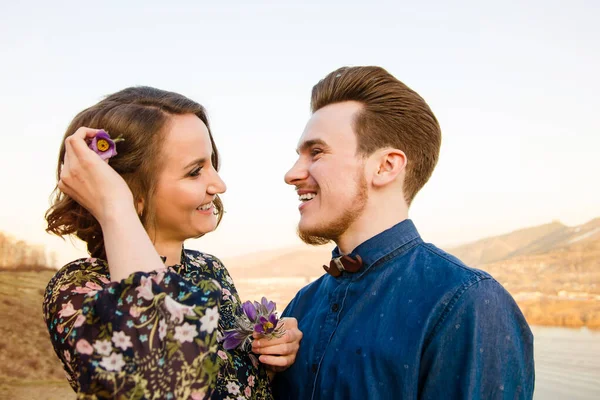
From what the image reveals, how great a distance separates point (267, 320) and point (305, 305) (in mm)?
698

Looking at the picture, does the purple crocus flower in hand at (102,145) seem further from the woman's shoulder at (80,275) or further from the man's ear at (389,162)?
the man's ear at (389,162)

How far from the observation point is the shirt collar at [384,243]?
9.34ft

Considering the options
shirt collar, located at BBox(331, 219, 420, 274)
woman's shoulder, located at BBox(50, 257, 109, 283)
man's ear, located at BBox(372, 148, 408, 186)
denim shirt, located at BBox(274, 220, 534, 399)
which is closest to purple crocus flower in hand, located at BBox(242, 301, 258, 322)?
denim shirt, located at BBox(274, 220, 534, 399)

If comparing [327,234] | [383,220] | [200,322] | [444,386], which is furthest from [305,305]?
[200,322]

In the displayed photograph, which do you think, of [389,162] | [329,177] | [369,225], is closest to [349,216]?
[369,225]

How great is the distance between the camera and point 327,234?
3.05 m

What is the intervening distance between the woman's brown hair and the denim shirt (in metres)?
1.09

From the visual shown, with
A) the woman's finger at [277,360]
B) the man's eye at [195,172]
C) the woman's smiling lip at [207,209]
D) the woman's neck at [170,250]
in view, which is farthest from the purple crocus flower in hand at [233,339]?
the man's eye at [195,172]

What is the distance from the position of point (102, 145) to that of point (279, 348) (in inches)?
49.6

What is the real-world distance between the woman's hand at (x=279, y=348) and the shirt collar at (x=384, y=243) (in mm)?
499

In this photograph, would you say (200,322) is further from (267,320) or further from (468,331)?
(468,331)

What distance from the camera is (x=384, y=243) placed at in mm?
2859

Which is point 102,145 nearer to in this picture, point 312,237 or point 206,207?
point 206,207

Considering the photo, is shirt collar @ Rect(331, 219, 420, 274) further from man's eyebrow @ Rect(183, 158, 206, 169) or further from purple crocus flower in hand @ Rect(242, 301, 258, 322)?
man's eyebrow @ Rect(183, 158, 206, 169)
